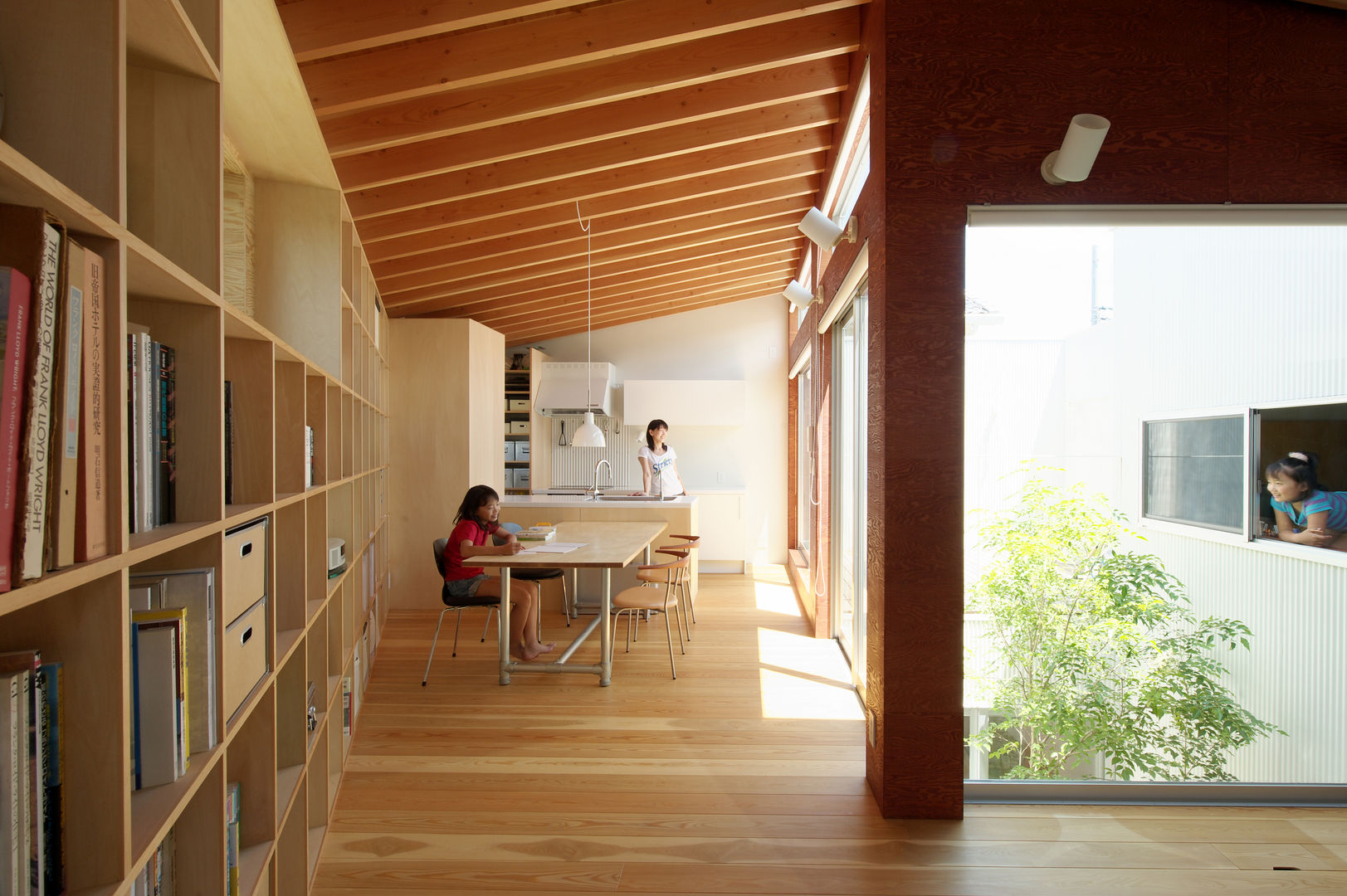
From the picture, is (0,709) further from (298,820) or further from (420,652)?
(420,652)

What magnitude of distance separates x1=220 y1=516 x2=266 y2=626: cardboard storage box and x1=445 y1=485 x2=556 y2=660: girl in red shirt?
253 cm

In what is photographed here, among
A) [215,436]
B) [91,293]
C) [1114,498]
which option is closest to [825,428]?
[1114,498]

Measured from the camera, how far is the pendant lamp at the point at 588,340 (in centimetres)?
511

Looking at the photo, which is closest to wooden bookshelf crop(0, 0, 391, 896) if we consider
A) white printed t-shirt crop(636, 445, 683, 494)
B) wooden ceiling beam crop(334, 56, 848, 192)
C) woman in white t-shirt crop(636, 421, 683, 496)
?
wooden ceiling beam crop(334, 56, 848, 192)

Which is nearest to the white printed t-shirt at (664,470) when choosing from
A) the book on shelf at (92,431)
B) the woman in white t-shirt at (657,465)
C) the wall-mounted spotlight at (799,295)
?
the woman in white t-shirt at (657,465)

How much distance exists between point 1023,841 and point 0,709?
286cm

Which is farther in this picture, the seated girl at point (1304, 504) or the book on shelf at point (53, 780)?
the seated girl at point (1304, 504)

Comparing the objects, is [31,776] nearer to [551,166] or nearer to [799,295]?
[551,166]

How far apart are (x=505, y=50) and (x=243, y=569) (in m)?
2.18

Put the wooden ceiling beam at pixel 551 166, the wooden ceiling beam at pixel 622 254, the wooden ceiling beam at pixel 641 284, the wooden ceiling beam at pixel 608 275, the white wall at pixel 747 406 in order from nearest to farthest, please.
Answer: the wooden ceiling beam at pixel 551 166
the wooden ceiling beam at pixel 622 254
the wooden ceiling beam at pixel 608 275
the wooden ceiling beam at pixel 641 284
the white wall at pixel 747 406

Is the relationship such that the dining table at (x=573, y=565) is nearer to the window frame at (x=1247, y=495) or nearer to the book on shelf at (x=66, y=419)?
the window frame at (x=1247, y=495)

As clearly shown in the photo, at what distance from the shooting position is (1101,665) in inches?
117

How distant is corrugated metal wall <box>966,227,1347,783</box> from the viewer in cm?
285

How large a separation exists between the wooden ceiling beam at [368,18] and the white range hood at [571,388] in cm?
552
